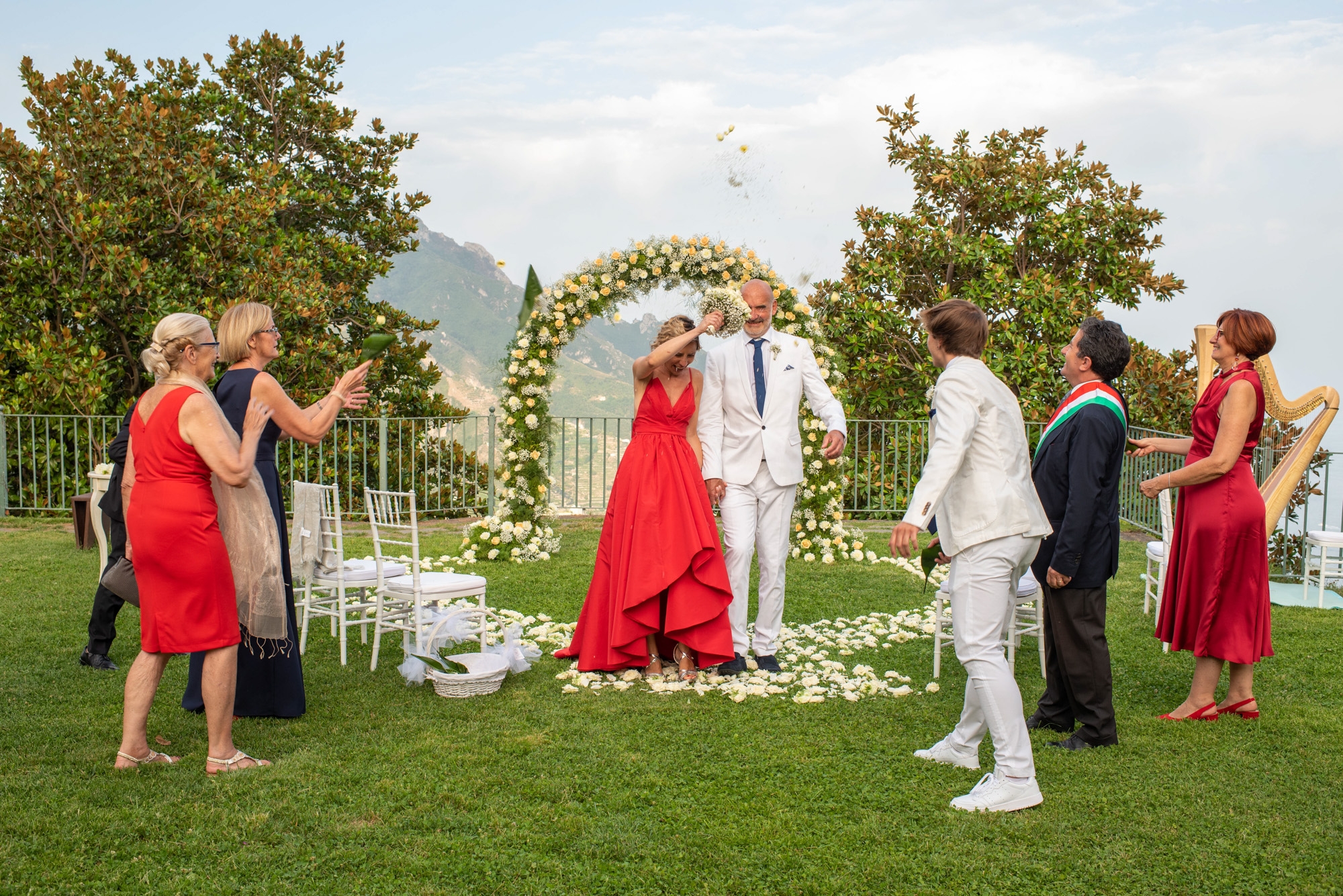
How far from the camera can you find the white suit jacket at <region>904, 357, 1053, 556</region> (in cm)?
359

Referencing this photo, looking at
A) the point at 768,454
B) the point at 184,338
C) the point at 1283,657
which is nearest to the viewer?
the point at 184,338

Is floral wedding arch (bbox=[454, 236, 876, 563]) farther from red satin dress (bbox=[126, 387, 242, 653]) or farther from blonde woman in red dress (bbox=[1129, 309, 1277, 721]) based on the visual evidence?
red satin dress (bbox=[126, 387, 242, 653])

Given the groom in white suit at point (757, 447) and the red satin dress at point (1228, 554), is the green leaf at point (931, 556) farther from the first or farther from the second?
the red satin dress at point (1228, 554)

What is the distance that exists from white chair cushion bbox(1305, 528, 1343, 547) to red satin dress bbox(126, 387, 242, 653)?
310 inches

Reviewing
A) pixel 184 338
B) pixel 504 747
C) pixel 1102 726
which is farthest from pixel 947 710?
pixel 184 338

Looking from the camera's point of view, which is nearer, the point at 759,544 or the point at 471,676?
the point at 471,676

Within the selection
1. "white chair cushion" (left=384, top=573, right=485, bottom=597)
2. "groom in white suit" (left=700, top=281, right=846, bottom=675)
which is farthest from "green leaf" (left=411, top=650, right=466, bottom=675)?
"groom in white suit" (left=700, top=281, right=846, bottom=675)

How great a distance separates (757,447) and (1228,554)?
8.01 feet

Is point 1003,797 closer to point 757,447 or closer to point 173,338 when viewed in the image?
point 757,447

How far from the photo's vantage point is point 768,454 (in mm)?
5492

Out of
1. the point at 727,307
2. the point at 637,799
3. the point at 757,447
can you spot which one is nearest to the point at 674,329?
the point at 727,307

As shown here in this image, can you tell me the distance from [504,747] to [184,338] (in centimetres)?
220

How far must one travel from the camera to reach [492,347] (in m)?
9.80

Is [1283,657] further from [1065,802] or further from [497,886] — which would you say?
[497,886]
